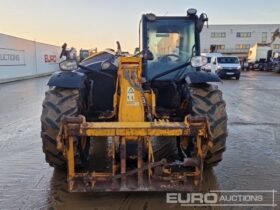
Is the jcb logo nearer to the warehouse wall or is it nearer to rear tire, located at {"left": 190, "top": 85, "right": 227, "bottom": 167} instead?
the warehouse wall

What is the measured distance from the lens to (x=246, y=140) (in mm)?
7379

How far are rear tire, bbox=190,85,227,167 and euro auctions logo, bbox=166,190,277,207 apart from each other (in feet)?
1.67

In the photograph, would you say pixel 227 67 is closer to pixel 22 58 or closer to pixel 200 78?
pixel 22 58

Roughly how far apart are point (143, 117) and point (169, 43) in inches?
79.1

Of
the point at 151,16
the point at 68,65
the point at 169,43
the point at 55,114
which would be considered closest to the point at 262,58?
the point at 169,43

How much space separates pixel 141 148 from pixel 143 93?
Result: 810mm

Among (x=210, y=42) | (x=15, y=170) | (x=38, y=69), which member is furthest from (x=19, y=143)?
(x=210, y=42)

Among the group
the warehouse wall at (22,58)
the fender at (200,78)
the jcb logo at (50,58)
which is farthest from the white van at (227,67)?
the fender at (200,78)

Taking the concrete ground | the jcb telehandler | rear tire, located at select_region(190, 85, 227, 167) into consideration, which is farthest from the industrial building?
rear tire, located at select_region(190, 85, 227, 167)

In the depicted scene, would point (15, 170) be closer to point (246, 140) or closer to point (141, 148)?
point (141, 148)

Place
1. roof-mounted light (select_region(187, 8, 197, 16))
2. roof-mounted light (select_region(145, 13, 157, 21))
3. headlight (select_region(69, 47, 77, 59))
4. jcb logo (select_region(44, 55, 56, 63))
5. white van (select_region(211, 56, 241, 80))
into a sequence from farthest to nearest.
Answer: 1. jcb logo (select_region(44, 55, 56, 63))
2. white van (select_region(211, 56, 241, 80))
3. roof-mounted light (select_region(187, 8, 197, 16))
4. roof-mounted light (select_region(145, 13, 157, 21))
5. headlight (select_region(69, 47, 77, 59))

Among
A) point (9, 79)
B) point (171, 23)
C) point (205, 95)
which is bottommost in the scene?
point (9, 79)

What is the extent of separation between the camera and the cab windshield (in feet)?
19.7

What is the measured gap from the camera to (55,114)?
15.1 feet
